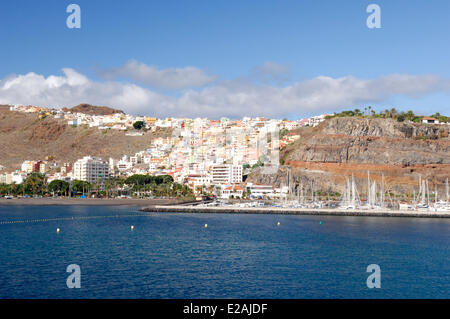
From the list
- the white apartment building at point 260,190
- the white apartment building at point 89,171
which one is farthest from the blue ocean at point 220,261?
the white apartment building at point 89,171

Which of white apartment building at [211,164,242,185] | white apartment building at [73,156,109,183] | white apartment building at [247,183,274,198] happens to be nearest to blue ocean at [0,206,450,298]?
white apartment building at [247,183,274,198]

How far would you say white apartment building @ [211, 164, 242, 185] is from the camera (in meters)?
159

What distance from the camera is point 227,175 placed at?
522 feet

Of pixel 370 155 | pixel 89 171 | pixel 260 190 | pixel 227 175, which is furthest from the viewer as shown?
pixel 89 171

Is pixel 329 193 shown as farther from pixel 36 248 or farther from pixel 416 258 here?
pixel 36 248

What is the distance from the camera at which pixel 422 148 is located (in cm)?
13825

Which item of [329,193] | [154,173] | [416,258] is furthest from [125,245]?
[154,173]

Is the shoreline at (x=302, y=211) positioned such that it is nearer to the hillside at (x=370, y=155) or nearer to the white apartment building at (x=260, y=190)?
the hillside at (x=370, y=155)

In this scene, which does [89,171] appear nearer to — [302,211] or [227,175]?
[227,175]

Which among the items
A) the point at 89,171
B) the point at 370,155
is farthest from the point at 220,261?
the point at 89,171

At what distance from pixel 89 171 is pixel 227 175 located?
53.4 meters

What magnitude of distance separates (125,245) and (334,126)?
115014 mm

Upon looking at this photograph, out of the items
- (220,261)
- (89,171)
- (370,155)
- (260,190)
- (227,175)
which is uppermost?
(370,155)

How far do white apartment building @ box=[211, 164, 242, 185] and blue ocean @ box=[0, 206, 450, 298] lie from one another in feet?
311
